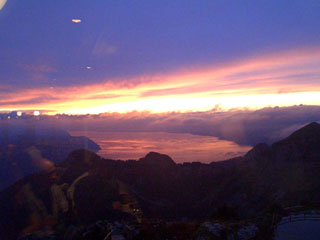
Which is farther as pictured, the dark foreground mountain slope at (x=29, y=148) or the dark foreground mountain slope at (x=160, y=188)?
the dark foreground mountain slope at (x=29, y=148)

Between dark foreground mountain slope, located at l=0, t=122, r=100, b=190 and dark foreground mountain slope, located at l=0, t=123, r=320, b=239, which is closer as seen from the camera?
dark foreground mountain slope, located at l=0, t=123, r=320, b=239

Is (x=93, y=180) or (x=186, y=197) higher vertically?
(x=93, y=180)

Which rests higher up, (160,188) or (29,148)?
(29,148)

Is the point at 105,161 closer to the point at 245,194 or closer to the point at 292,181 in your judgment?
the point at 245,194

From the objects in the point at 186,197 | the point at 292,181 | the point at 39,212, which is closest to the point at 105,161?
the point at 186,197

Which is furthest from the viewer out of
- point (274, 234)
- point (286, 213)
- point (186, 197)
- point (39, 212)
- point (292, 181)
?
point (186, 197)

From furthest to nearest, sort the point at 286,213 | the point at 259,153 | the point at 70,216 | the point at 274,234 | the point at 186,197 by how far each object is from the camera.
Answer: the point at 259,153, the point at 186,197, the point at 70,216, the point at 286,213, the point at 274,234

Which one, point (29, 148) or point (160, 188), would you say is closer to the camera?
point (160, 188)

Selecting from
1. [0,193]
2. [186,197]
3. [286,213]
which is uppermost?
[286,213]
